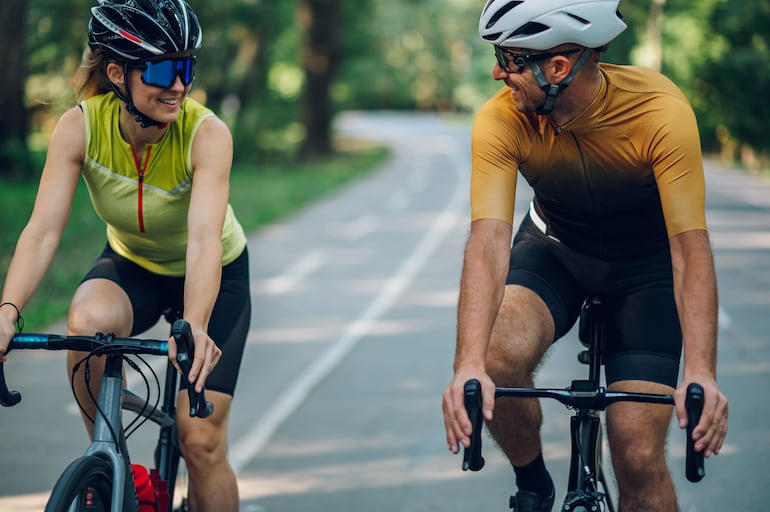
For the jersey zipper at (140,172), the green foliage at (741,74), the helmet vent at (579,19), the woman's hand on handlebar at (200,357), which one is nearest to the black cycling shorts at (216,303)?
the jersey zipper at (140,172)

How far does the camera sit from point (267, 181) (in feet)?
86.3

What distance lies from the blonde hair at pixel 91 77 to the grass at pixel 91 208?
6.18 m

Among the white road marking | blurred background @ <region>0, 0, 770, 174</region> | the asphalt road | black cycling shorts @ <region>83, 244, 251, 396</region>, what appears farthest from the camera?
blurred background @ <region>0, 0, 770, 174</region>

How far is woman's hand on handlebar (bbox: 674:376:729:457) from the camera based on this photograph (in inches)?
112

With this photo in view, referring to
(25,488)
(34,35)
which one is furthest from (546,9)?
(34,35)

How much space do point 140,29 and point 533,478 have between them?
1951mm

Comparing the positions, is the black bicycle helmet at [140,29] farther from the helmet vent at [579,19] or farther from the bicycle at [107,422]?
the helmet vent at [579,19]

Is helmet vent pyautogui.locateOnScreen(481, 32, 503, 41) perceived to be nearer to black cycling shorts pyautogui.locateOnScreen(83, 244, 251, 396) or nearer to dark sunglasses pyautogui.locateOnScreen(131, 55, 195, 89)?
dark sunglasses pyautogui.locateOnScreen(131, 55, 195, 89)

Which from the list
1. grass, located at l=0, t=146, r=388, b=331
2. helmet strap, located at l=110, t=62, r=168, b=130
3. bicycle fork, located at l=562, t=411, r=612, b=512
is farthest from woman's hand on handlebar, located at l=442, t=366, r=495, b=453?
grass, located at l=0, t=146, r=388, b=331

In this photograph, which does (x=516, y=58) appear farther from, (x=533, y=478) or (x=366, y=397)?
(x=366, y=397)

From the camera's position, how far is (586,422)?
3244 mm

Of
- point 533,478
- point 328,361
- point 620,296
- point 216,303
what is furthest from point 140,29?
point 328,361

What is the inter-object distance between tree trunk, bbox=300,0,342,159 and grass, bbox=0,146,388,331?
0.87m

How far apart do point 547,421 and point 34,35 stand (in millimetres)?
17273
